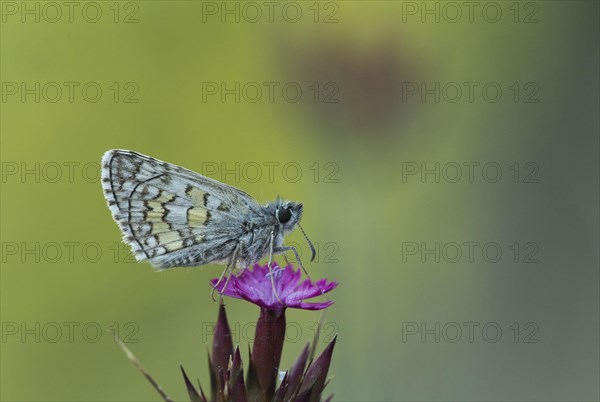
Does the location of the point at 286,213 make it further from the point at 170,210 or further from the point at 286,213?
the point at 170,210

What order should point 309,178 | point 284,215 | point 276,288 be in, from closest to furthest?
point 276,288
point 284,215
point 309,178

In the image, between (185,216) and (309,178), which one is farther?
(309,178)

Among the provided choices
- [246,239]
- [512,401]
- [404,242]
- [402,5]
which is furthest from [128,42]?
[512,401]

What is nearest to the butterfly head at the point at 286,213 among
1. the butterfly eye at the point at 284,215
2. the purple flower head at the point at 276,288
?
the butterfly eye at the point at 284,215

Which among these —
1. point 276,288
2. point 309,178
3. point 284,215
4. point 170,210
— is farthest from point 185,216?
point 309,178

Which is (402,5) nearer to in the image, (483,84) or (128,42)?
(483,84)

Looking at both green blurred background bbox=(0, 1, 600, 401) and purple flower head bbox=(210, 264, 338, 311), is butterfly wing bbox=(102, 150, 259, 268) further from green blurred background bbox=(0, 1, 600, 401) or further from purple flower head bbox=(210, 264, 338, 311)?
green blurred background bbox=(0, 1, 600, 401)
